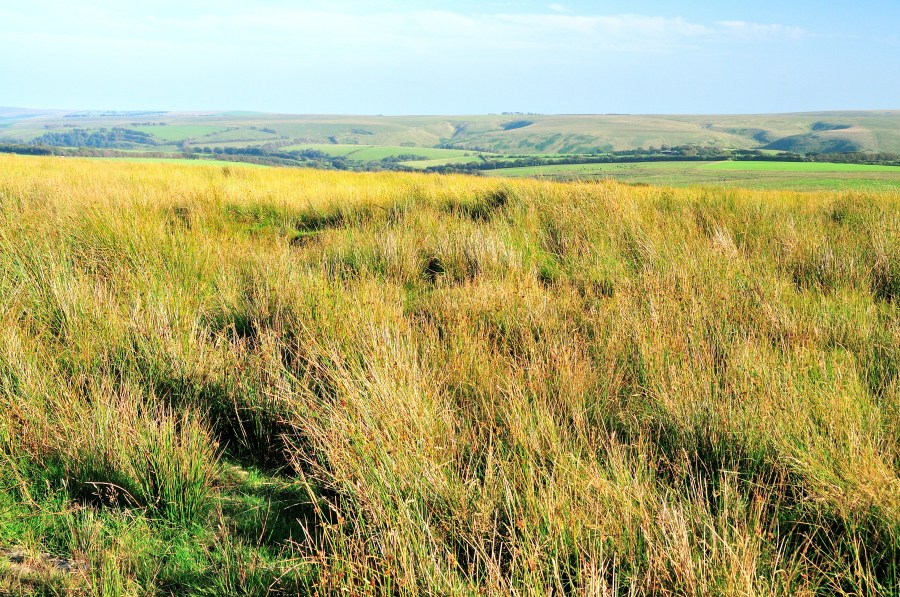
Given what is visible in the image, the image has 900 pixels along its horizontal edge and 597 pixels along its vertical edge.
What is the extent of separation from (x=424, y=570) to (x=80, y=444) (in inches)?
70.1

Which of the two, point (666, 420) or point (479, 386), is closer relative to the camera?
point (666, 420)

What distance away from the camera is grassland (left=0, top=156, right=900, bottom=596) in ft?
5.80

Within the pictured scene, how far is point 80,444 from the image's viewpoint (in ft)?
7.94

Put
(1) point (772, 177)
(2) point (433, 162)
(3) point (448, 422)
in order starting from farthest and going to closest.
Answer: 1. (2) point (433, 162)
2. (1) point (772, 177)
3. (3) point (448, 422)

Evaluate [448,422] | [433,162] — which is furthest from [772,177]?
[433,162]

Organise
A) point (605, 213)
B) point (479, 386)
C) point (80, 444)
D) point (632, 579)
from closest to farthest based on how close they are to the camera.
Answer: point (632, 579) < point (80, 444) < point (479, 386) < point (605, 213)

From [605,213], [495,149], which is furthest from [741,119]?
[605,213]

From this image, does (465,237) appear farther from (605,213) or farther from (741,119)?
(741,119)

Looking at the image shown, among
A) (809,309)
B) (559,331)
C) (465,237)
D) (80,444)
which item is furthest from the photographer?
(465,237)

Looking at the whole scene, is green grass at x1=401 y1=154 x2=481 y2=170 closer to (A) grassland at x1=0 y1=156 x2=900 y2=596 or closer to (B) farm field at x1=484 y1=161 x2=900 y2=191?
(B) farm field at x1=484 y1=161 x2=900 y2=191

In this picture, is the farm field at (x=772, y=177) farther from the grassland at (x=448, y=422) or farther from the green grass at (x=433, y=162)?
the green grass at (x=433, y=162)

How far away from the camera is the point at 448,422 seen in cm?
249

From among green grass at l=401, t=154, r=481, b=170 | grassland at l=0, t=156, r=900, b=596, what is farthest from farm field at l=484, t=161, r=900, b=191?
green grass at l=401, t=154, r=481, b=170

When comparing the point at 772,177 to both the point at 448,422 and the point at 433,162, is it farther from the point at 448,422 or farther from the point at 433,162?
the point at 433,162
